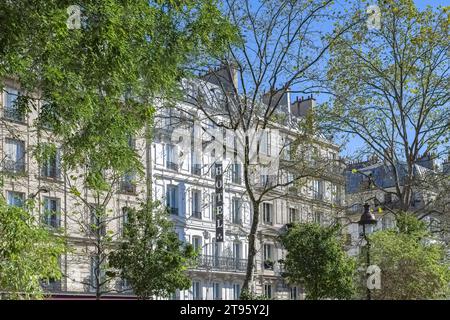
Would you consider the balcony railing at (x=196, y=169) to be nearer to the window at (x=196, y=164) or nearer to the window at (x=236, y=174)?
the window at (x=196, y=164)

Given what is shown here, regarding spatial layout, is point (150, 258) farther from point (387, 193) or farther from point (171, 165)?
point (171, 165)

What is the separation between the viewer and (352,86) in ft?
91.6

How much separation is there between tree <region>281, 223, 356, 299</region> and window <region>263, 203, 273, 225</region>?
20408mm

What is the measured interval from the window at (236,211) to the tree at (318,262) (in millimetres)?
17499

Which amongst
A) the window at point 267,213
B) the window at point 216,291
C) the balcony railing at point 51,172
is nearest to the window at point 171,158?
the window at point 216,291

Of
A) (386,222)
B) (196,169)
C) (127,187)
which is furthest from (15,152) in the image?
(386,222)

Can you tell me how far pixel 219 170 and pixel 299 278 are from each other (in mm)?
16310

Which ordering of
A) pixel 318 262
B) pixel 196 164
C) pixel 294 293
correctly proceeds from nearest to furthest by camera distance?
pixel 318 262 < pixel 196 164 < pixel 294 293

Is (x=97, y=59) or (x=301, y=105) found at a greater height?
(x=301, y=105)

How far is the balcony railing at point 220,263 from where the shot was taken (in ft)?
144

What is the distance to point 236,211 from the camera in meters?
48.1

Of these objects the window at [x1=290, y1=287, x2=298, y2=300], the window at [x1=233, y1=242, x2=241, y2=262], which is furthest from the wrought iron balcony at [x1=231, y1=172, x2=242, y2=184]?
the window at [x1=290, y1=287, x2=298, y2=300]

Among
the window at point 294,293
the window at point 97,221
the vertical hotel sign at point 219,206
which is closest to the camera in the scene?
the window at point 97,221

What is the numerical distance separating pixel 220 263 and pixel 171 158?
22.9 ft
